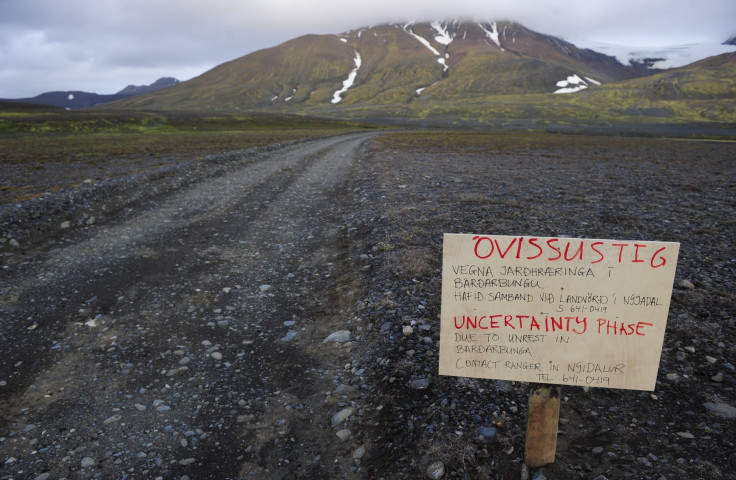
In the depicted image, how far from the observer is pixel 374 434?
431cm

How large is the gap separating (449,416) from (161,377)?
12.8ft

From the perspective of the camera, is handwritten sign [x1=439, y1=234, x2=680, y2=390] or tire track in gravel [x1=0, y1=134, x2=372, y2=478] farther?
tire track in gravel [x1=0, y1=134, x2=372, y2=478]

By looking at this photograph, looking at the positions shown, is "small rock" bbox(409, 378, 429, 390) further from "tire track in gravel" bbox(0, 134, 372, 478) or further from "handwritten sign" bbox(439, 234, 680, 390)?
"handwritten sign" bbox(439, 234, 680, 390)

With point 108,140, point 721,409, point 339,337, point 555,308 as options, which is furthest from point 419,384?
point 108,140

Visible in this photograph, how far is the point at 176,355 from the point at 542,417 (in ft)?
16.5

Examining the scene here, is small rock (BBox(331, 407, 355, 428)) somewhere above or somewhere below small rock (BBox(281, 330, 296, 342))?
below

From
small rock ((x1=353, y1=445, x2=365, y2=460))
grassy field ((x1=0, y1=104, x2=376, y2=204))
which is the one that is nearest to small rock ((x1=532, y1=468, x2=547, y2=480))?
small rock ((x1=353, y1=445, x2=365, y2=460))

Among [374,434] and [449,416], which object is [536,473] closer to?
[449,416]

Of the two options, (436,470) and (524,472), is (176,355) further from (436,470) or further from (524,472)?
(524,472)

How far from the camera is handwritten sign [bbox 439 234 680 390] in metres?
3.23

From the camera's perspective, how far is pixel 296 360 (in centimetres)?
575

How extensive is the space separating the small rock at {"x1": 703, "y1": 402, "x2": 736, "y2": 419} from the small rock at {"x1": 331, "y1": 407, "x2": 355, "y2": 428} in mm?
3982

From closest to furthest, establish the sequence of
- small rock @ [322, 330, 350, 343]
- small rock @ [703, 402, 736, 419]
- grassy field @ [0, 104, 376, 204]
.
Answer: small rock @ [703, 402, 736, 419]
small rock @ [322, 330, 350, 343]
grassy field @ [0, 104, 376, 204]

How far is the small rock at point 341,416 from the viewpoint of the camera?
4559mm
